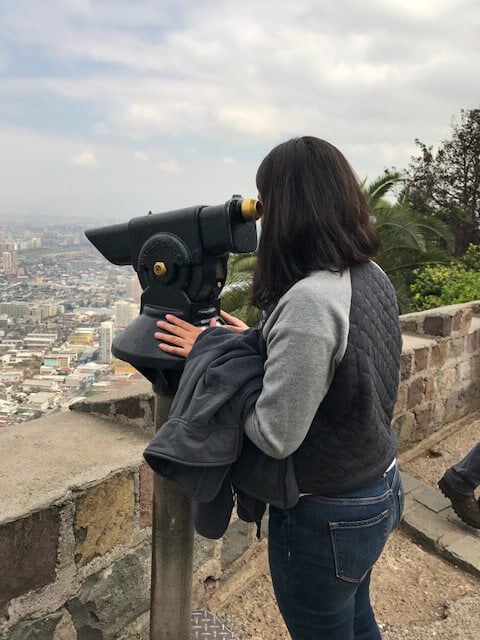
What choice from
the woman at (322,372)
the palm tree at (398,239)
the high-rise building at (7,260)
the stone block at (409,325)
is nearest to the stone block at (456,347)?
the stone block at (409,325)

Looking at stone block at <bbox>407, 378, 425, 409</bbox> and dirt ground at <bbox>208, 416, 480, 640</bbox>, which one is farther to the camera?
stone block at <bbox>407, 378, 425, 409</bbox>

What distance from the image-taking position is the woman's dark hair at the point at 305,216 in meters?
1.13

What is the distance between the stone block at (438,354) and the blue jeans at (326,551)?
256cm

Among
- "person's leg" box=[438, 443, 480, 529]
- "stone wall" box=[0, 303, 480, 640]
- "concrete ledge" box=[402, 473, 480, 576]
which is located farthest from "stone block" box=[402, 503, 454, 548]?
"stone wall" box=[0, 303, 480, 640]

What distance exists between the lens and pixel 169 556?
4.66 ft

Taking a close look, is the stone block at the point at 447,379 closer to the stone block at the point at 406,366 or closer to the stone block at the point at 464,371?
the stone block at the point at 464,371

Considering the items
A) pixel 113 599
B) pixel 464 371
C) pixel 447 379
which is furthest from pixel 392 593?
pixel 464 371

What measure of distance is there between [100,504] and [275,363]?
2.68 feet

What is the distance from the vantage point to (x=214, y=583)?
210cm

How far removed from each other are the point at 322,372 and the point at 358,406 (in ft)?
0.53

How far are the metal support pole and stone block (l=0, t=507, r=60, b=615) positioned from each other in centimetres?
27

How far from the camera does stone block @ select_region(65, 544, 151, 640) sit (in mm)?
1562

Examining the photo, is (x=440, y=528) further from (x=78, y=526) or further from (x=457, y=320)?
(x=78, y=526)

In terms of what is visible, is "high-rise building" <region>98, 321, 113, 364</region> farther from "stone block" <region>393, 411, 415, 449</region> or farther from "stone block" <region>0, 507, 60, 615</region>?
"stone block" <region>393, 411, 415, 449</region>
